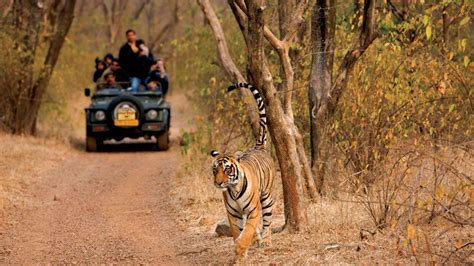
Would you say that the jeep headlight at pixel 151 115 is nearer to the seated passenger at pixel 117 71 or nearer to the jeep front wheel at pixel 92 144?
A: the jeep front wheel at pixel 92 144

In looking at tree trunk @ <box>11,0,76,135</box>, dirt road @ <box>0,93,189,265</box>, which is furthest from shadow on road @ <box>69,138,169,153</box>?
dirt road @ <box>0,93,189,265</box>

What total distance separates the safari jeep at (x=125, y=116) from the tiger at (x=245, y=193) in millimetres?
9350

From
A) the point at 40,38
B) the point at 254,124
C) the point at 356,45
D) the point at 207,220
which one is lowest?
the point at 207,220

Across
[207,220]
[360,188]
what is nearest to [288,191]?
[360,188]

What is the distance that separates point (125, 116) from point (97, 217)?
6945mm

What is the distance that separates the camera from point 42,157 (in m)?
16.9

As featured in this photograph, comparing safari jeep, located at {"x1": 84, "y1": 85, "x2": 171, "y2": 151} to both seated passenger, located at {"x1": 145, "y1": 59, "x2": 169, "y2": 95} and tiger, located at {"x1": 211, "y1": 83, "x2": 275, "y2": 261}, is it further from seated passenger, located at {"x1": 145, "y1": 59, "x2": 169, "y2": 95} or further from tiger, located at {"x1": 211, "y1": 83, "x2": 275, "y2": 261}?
tiger, located at {"x1": 211, "y1": 83, "x2": 275, "y2": 261}

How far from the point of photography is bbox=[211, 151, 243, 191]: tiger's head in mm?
8086

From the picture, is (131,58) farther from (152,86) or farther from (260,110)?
(260,110)

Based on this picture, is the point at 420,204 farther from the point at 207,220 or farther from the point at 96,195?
the point at 96,195

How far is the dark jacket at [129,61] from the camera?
19.4m

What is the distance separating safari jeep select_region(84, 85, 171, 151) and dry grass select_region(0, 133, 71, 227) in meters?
0.81

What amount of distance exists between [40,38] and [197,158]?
20.7ft

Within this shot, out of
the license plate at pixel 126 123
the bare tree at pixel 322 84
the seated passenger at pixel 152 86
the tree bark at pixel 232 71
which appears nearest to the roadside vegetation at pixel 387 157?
the bare tree at pixel 322 84
